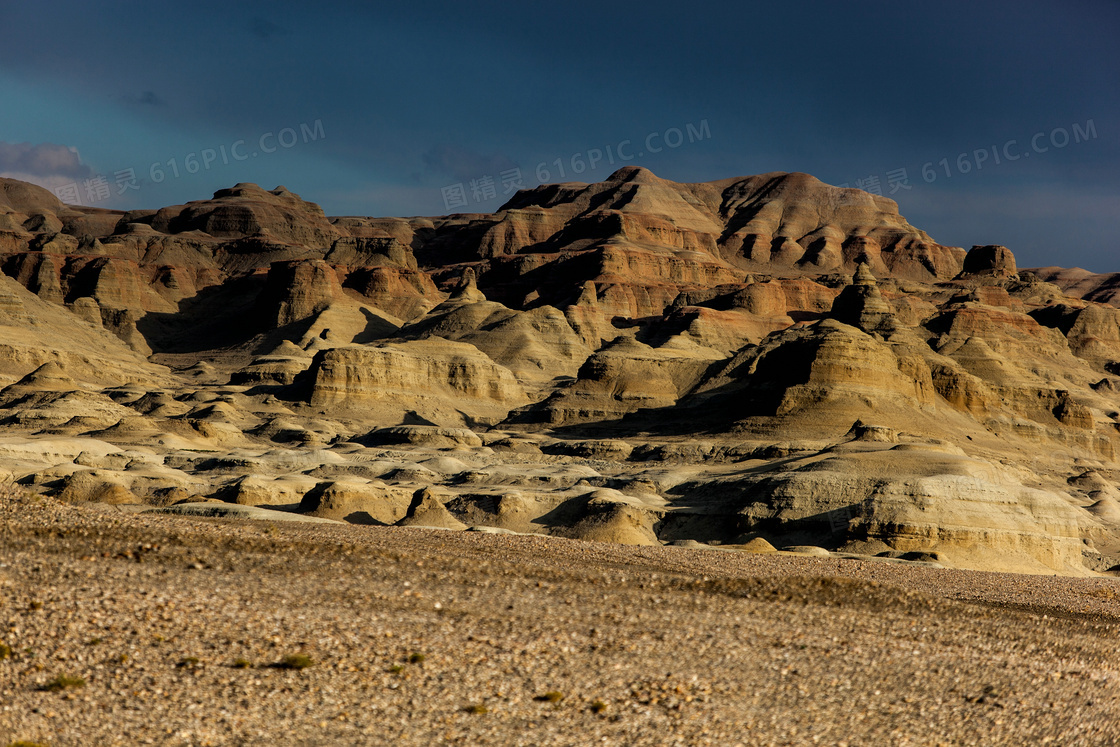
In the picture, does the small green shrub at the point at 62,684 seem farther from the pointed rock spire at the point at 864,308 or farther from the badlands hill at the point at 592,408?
the pointed rock spire at the point at 864,308

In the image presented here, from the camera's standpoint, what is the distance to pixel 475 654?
19.2 m

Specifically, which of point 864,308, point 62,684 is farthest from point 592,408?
point 62,684

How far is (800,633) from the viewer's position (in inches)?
897

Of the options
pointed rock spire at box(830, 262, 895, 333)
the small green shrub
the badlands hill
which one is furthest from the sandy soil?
pointed rock spire at box(830, 262, 895, 333)

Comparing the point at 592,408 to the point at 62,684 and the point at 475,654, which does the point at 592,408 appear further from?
the point at 62,684

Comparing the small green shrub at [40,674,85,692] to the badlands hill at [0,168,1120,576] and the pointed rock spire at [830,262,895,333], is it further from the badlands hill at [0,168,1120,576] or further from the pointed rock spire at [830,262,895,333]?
the pointed rock spire at [830,262,895,333]

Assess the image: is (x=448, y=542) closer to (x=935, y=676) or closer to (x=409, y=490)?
(x=935, y=676)

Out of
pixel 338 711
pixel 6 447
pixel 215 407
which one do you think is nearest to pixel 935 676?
pixel 338 711

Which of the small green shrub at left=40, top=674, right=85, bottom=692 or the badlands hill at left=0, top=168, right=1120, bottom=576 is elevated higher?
the badlands hill at left=0, top=168, right=1120, bottom=576

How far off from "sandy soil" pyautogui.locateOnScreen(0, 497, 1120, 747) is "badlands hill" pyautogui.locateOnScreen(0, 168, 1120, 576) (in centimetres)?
2282

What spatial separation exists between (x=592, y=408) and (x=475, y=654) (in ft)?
277

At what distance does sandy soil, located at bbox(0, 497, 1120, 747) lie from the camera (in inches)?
648

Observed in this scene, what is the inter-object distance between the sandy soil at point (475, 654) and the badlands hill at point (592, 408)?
22.8 m

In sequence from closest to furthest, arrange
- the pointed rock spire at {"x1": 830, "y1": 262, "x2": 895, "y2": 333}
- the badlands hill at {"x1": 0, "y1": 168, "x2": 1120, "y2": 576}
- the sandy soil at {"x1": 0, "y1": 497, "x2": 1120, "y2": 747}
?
the sandy soil at {"x1": 0, "y1": 497, "x2": 1120, "y2": 747} → the badlands hill at {"x1": 0, "y1": 168, "x2": 1120, "y2": 576} → the pointed rock spire at {"x1": 830, "y1": 262, "x2": 895, "y2": 333}
